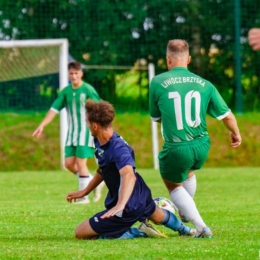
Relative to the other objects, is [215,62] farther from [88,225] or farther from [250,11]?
[88,225]

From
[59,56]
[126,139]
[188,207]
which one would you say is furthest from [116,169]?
[126,139]

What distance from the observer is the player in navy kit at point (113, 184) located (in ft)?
25.0

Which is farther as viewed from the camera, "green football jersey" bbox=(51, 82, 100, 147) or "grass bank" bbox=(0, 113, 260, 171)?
"grass bank" bbox=(0, 113, 260, 171)

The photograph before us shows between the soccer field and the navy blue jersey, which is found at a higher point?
the navy blue jersey

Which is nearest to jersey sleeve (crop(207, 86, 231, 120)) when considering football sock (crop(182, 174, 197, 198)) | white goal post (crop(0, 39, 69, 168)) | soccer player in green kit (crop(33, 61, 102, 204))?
football sock (crop(182, 174, 197, 198))

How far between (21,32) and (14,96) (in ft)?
5.20

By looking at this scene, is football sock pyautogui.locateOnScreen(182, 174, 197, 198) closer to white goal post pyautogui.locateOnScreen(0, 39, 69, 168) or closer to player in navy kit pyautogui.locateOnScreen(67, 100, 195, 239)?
player in navy kit pyautogui.locateOnScreen(67, 100, 195, 239)

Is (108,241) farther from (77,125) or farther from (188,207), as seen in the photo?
(77,125)

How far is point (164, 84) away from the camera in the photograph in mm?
7832

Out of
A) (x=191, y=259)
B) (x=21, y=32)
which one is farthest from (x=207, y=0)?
(x=191, y=259)

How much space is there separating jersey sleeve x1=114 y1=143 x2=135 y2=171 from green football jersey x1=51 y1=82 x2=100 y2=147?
501 centimetres

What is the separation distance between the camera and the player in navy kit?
300 inches

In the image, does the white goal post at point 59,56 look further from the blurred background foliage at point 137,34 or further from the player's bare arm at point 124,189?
the player's bare arm at point 124,189

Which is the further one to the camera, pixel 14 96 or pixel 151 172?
pixel 14 96
